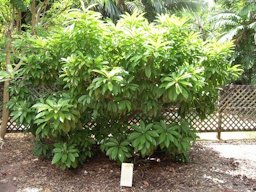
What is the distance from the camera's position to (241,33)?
9219 millimetres

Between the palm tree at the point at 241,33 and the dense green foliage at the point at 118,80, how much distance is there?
5.68 meters

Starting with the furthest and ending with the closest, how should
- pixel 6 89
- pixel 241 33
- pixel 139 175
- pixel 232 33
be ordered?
pixel 241 33 → pixel 232 33 → pixel 6 89 → pixel 139 175

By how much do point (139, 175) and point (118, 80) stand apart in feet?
3.99

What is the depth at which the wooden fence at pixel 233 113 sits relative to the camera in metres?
5.50

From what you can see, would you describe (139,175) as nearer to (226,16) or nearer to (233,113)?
(233,113)

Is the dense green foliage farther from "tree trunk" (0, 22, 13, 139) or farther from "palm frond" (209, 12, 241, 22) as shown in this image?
"palm frond" (209, 12, 241, 22)

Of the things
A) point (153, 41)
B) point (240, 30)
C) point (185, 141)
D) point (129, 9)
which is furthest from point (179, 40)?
point (129, 9)

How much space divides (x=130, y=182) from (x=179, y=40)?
61.0 inches

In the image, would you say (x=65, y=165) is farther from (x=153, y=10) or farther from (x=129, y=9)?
(x=153, y=10)

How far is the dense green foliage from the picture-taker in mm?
3104

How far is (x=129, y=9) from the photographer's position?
10562 mm

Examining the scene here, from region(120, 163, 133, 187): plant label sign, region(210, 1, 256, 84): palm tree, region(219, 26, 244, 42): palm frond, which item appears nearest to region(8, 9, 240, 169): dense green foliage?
region(120, 163, 133, 187): plant label sign

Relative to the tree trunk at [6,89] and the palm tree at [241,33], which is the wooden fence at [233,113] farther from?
the palm tree at [241,33]

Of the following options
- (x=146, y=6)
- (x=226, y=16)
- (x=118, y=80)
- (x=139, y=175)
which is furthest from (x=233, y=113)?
(x=146, y=6)
